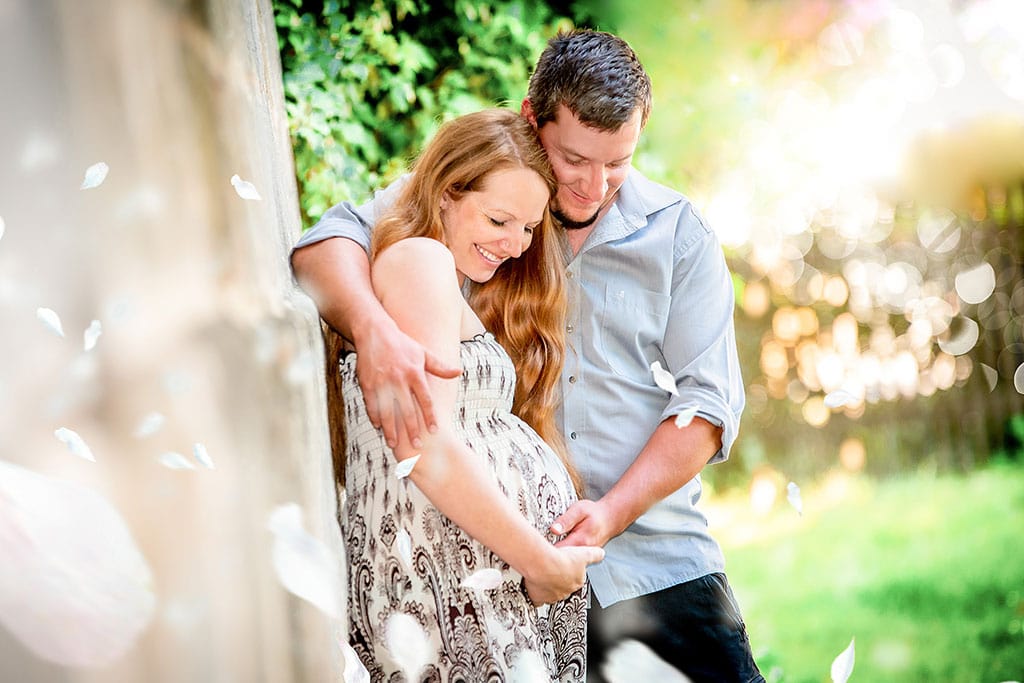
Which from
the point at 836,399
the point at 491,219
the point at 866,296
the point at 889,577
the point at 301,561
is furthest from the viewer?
the point at 866,296

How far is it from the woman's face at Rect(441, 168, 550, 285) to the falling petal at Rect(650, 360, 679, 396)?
42 centimetres

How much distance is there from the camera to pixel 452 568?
5.16ft

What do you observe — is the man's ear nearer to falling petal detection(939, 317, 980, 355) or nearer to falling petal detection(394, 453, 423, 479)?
falling petal detection(394, 453, 423, 479)

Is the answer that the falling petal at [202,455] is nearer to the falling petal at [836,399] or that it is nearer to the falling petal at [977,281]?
the falling petal at [836,399]

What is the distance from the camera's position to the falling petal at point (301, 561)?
1.23 metres

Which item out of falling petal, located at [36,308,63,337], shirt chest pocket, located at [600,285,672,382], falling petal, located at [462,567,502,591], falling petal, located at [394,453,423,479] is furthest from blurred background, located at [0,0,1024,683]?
shirt chest pocket, located at [600,285,672,382]

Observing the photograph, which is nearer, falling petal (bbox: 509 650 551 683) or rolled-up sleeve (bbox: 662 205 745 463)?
falling petal (bbox: 509 650 551 683)

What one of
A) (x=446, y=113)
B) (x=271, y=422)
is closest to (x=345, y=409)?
(x=271, y=422)

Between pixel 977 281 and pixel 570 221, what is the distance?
3.16 m

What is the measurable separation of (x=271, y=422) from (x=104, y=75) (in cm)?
39

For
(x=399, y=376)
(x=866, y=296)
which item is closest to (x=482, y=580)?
(x=399, y=376)

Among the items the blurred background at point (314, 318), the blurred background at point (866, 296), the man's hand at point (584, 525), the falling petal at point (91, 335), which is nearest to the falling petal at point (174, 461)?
the blurred background at point (314, 318)

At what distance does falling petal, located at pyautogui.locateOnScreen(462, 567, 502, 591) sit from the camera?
1566mm

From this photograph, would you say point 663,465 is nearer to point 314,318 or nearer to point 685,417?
point 685,417
